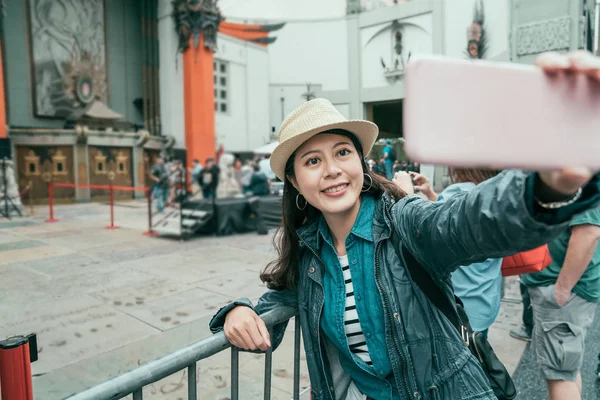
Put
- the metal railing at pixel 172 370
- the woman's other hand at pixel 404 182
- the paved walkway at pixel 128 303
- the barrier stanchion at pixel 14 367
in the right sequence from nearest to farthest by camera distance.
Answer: the metal railing at pixel 172 370 → the barrier stanchion at pixel 14 367 → the woman's other hand at pixel 404 182 → the paved walkway at pixel 128 303

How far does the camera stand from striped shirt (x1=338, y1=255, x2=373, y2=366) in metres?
1.54

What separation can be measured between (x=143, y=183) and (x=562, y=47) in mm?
18611

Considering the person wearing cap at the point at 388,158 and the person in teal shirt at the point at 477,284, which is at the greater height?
the person wearing cap at the point at 388,158

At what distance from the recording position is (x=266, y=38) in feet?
92.6

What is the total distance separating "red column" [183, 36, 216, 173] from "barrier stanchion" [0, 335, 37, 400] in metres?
21.0

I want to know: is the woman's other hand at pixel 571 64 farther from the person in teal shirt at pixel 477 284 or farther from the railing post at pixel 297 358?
the person in teal shirt at pixel 477 284

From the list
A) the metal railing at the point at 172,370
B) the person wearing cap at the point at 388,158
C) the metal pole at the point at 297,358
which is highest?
the person wearing cap at the point at 388,158

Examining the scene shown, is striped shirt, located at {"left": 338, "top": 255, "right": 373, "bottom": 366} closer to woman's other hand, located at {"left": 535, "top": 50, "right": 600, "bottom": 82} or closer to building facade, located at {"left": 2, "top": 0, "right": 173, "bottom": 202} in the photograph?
woman's other hand, located at {"left": 535, "top": 50, "right": 600, "bottom": 82}

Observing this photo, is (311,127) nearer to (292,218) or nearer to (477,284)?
(292,218)

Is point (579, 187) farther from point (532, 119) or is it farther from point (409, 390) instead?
point (409, 390)

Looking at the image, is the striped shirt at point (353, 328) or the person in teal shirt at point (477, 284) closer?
the striped shirt at point (353, 328)

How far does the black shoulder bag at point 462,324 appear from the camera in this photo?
4.50ft

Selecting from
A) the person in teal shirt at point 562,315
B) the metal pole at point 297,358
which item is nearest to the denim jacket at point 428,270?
the metal pole at point 297,358

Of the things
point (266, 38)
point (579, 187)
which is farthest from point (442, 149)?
point (266, 38)
